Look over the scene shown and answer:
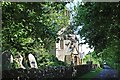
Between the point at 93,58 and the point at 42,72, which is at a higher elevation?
the point at 93,58

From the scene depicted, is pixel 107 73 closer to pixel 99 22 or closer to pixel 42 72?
pixel 99 22

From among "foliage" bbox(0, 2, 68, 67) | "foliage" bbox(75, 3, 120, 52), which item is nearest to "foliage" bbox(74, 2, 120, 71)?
"foliage" bbox(75, 3, 120, 52)

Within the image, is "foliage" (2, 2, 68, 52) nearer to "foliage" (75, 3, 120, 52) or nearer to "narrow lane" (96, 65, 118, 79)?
"foliage" (75, 3, 120, 52)

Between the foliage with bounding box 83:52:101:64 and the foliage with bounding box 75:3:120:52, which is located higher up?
the foliage with bounding box 75:3:120:52

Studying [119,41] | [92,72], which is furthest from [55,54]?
[119,41]

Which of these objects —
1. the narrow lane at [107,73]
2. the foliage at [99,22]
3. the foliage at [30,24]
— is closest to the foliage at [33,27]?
the foliage at [30,24]

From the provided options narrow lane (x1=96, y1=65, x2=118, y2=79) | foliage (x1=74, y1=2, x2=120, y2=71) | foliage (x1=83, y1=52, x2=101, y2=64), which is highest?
foliage (x1=74, y1=2, x2=120, y2=71)

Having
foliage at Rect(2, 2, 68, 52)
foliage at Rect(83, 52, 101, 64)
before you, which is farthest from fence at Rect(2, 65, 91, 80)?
foliage at Rect(2, 2, 68, 52)

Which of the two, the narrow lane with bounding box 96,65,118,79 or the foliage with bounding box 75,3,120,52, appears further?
the narrow lane with bounding box 96,65,118,79

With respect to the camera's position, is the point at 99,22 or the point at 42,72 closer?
the point at 99,22

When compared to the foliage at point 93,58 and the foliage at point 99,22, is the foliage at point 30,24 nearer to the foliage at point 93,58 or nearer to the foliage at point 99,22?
the foliage at point 99,22

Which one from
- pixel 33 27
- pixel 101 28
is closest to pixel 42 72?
pixel 33 27

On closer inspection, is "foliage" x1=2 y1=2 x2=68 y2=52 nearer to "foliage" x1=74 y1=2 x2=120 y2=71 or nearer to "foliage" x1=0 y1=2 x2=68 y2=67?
"foliage" x1=0 y1=2 x2=68 y2=67

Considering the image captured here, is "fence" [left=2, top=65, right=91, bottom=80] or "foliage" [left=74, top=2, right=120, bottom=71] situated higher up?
"foliage" [left=74, top=2, right=120, bottom=71]
